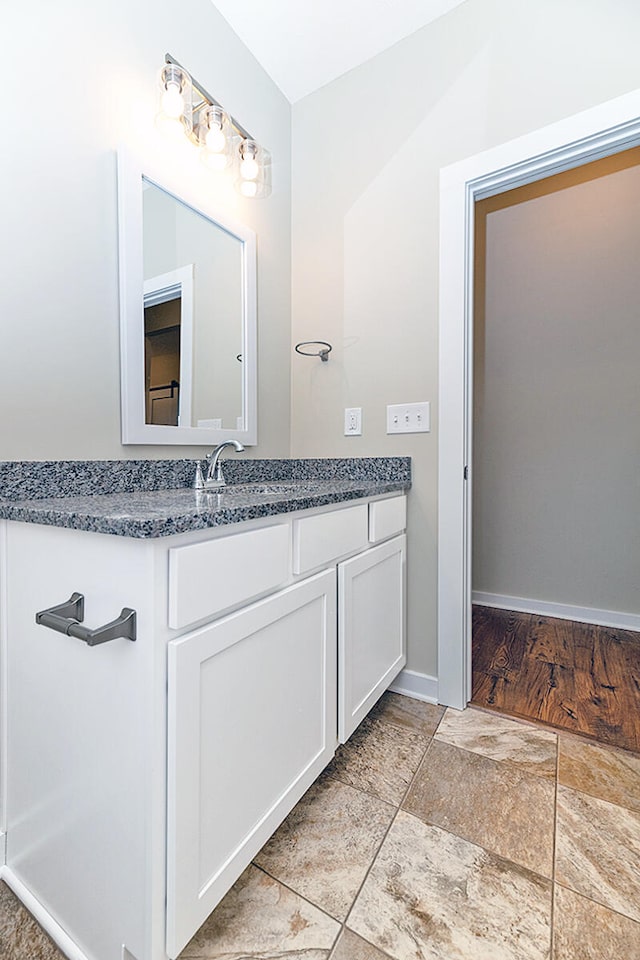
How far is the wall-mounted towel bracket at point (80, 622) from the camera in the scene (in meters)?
0.64

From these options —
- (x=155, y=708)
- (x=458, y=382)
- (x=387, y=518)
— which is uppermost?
(x=458, y=382)

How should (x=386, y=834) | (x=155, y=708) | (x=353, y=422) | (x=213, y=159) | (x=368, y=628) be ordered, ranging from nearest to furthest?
(x=155, y=708) → (x=386, y=834) → (x=368, y=628) → (x=213, y=159) → (x=353, y=422)

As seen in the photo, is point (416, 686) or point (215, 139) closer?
point (215, 139)

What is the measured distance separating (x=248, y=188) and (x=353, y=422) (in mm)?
951

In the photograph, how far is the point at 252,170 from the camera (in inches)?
63.7

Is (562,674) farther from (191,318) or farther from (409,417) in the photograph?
(191,318)

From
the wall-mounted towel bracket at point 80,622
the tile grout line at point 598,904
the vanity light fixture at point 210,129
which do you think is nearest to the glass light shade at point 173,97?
the vanity light fixture at point 210,129

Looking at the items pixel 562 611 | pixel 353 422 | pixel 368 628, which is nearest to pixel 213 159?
pixel 353 422

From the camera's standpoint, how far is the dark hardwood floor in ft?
5.09

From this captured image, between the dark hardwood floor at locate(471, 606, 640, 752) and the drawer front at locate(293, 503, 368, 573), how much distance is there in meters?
0.90

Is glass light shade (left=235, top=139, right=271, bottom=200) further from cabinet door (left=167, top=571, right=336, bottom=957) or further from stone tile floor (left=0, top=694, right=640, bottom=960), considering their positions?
stone tile floor (left=0, top=694, right=640, bottom=960)

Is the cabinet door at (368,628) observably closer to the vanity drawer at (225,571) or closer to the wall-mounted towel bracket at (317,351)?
the vanity drawer at (225,571)

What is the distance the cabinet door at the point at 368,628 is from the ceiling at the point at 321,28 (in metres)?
1.89

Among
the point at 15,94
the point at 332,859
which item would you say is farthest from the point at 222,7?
the point at 332,859
